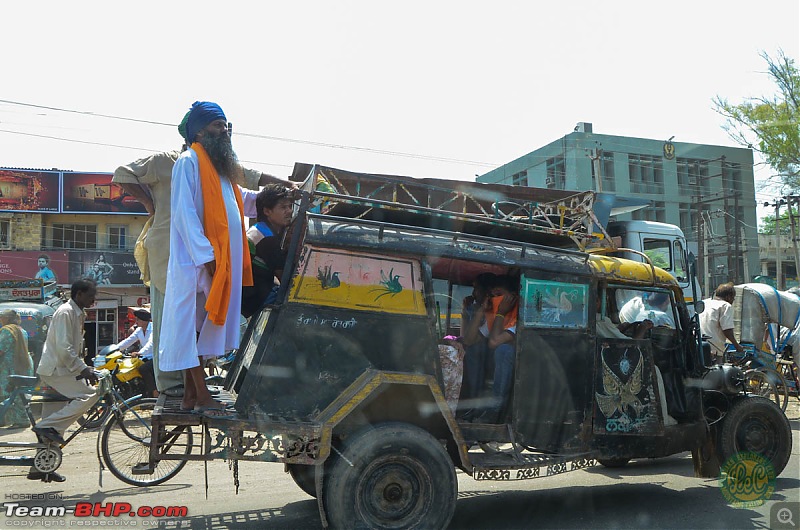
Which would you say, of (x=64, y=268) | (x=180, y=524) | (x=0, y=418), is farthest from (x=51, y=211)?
(x=180, y=524)

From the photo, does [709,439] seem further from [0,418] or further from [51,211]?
[51,211]

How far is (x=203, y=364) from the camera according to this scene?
14.8 ft

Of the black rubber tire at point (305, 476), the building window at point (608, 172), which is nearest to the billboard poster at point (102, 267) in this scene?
the black rubber tire at point (305, 476)

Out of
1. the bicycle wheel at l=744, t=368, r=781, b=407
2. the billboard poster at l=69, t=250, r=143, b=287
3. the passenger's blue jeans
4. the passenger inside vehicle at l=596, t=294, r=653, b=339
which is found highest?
the billboard poster at l=69, t=250, r=143, b=287

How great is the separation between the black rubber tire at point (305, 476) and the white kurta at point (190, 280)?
1.43 metres

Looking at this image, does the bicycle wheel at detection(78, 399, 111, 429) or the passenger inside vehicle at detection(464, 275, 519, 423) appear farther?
the bicycle wheel at detection(78, 399, 111, 429)

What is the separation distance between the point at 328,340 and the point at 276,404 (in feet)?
1.73

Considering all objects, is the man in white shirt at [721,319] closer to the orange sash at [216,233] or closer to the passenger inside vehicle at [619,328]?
the passenger inside vehicle at [619,328]

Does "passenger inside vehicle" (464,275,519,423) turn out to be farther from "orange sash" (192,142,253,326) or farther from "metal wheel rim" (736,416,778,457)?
"metal wheel rim" (736,416,778,457)

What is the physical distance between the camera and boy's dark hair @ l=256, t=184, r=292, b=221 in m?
5.00

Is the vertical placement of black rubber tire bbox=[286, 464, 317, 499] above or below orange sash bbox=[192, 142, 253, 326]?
below

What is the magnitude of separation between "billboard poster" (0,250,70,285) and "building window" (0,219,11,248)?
1.24 m

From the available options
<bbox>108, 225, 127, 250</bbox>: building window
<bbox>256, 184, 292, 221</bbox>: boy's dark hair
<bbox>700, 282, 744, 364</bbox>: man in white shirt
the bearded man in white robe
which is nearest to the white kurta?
the bearded man in white robe

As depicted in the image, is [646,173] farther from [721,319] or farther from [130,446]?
[130,446]
